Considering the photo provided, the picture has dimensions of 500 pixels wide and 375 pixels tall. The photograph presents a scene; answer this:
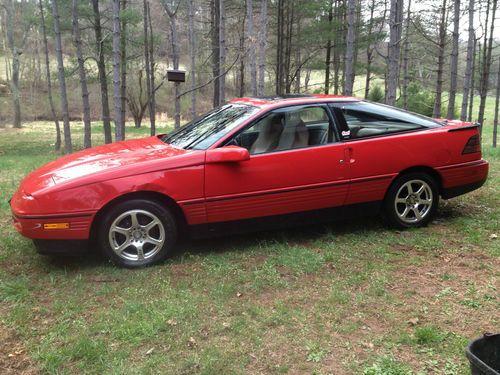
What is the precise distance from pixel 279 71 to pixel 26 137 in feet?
52.0

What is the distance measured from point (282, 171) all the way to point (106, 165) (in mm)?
1627

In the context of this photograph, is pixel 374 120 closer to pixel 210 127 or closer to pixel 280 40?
pixel 210 127

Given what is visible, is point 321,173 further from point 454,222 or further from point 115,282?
point 115,282

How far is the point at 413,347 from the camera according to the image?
8.88 ft

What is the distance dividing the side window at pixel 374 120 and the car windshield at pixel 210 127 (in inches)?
39.8

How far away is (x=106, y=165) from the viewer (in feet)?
13.0

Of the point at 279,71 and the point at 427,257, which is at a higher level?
the point at 279,71

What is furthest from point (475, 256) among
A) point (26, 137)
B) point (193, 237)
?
point (26, 137)

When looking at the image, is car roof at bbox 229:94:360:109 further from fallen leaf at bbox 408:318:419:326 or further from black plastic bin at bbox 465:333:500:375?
black plastic bin at bbox 465:333:500:375

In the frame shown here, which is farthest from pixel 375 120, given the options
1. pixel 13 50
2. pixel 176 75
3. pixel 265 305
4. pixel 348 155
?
pixel 13 50

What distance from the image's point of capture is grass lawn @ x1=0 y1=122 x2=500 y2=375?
263cm

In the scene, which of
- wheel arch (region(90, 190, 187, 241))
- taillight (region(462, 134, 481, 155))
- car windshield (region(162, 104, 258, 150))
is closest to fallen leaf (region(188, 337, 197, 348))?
wheel arch (region(90, 190, 187, 241))

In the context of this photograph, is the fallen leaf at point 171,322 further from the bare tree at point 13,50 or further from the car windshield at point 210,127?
the bare tree at point 13,50

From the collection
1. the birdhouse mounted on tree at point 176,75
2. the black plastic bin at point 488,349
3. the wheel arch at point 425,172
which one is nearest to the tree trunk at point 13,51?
the birdhouse mounted on tree at point 176,75
